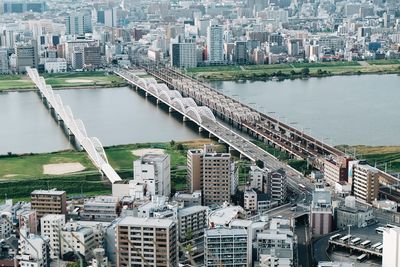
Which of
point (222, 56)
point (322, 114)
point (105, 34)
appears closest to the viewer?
point (322, 114)

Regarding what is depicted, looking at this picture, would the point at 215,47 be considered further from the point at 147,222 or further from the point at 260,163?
the point at 147,222

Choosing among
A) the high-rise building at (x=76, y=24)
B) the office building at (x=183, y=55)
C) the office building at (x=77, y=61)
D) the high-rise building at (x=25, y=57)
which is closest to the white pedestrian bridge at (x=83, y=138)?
the high-rise building at (x=25, y=57)

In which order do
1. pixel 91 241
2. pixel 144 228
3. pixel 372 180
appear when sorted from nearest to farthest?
pixel 144 228
pixel 91 241
pixel 372 180

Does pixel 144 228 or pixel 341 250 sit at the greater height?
pixel 144 228

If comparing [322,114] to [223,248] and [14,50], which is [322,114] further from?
[14,50]

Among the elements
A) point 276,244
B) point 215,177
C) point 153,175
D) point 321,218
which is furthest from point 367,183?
point 153,175

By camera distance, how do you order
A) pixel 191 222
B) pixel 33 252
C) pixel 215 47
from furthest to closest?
pixel 215 47 → pixel 191 222 → pixel 33 252

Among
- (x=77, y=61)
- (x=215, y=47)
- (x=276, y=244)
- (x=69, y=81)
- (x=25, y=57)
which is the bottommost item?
(x=69, y=81)

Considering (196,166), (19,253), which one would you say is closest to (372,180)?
(196,166)

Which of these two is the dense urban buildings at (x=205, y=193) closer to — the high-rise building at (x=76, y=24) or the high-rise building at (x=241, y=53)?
the high-rise building at (x=241, y=53)
